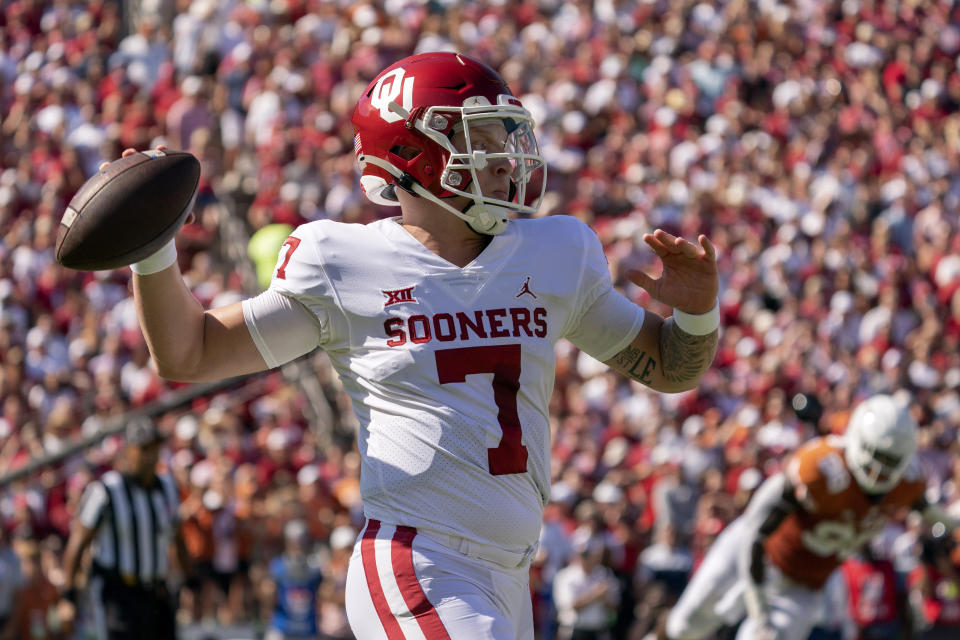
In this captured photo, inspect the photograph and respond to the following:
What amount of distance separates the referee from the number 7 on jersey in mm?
4788

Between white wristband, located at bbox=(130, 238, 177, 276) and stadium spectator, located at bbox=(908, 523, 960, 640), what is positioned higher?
white wristband, located at bbox=(130, 238, 177, 276)

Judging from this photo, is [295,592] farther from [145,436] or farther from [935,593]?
[935,593]

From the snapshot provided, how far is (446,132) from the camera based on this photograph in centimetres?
307

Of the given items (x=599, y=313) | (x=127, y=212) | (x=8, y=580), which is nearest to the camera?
(x=127, y=212)

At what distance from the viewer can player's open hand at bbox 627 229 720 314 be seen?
308 cm

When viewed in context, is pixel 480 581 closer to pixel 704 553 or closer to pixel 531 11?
pixel 704 553

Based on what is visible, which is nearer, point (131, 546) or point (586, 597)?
point (131, 546)

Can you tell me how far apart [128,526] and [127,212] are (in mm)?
4852

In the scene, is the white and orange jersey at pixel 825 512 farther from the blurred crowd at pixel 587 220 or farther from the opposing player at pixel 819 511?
the blurred crowd at pixel 587 220

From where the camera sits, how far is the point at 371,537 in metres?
2.97

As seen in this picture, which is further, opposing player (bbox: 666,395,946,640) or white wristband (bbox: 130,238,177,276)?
opposing player (bbox: 666,395,946,640)

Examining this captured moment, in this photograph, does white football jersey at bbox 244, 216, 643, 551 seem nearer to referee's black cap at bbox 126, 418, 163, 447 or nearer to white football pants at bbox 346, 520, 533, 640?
white football pants at bbox 346, 520, 533, 640

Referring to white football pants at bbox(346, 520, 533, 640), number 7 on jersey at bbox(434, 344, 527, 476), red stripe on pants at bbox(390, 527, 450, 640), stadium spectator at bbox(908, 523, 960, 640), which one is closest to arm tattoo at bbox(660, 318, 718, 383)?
number 7 on jersey at bbox(434, 344, 527, 476)

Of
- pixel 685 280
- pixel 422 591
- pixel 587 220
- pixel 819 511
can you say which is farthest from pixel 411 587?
pixel 587 220
